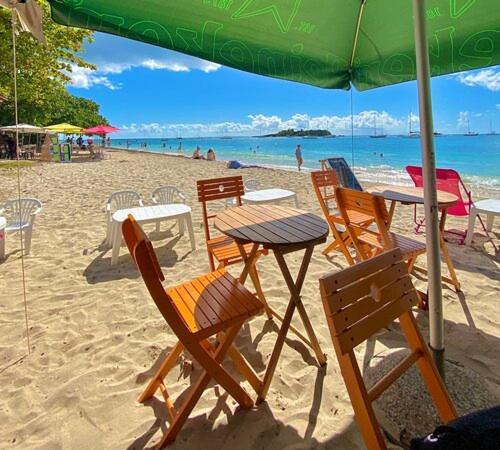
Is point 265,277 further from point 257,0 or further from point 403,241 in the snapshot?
point 257,0

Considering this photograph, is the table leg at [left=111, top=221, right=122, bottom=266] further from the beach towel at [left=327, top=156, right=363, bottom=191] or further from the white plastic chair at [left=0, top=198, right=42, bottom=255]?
the beach towel at [left=327, top=156, right=363, bottom=191]

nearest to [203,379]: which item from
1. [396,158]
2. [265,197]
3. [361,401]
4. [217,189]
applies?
[361,401]

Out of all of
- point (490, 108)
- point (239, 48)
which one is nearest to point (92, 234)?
point (239, 48)

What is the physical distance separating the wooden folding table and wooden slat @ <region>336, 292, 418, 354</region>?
2.20ft

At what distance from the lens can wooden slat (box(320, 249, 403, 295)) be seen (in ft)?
3.43

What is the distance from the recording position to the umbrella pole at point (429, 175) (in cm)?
137

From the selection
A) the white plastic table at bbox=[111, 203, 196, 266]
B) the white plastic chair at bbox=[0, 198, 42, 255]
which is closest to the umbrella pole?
the white plastic table at bbox=[111, 203, 196, 266]

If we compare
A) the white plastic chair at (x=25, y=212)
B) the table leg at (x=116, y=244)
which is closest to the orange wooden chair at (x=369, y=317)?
the table leg at (x=116, y=244)

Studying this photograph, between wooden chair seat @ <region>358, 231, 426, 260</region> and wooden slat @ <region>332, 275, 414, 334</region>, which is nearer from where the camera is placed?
wooden slat @ <region>332, 275, 414, 334</region>

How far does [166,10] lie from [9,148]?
27102 mm

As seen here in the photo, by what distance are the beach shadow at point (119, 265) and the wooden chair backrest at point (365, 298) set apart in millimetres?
2884

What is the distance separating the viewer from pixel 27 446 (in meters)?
1.55

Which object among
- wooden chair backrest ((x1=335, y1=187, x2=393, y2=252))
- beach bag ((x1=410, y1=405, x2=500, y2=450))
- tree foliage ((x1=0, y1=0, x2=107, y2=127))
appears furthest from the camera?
tree foliage ((x1=0, y1=0, x2=107, y2=127))

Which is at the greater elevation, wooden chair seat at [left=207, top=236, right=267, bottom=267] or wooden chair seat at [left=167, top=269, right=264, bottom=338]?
wooden chair seat at [left=207, top=236, right=267, bottom=267]
